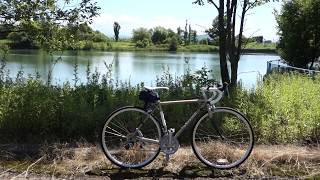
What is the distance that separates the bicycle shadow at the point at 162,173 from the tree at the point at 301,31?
2033cm

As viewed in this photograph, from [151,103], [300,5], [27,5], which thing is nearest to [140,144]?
[151,103]

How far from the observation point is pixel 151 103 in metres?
5.83

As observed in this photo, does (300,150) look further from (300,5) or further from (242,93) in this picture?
(300,5)

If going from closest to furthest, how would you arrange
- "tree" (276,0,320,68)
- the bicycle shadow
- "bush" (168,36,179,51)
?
the bicycle shadow, "tree" (276,0,320,68), "bush" (168,36,179,51)

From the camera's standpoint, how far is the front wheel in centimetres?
588

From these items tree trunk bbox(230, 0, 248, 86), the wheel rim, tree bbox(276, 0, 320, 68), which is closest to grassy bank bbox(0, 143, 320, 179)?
the wheel rim

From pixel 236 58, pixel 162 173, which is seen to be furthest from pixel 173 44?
pixel 162 173

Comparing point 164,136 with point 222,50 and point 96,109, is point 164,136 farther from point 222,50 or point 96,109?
point 222,50

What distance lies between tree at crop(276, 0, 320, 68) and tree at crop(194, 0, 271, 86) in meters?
15.4

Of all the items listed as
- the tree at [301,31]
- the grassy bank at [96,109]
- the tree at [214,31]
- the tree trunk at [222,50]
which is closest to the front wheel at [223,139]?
the grassy bank at [96,109]

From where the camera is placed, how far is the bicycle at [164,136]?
19.1 feet

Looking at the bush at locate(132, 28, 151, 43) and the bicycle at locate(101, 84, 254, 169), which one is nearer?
the bicycle at locate(101, 84, 254, 169)

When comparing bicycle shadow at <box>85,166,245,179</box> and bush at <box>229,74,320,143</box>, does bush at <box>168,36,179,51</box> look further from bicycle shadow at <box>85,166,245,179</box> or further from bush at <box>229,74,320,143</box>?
bicycle shadow at <box>85,166,245,179</box>

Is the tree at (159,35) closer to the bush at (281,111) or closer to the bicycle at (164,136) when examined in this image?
the bush at (281,111)
